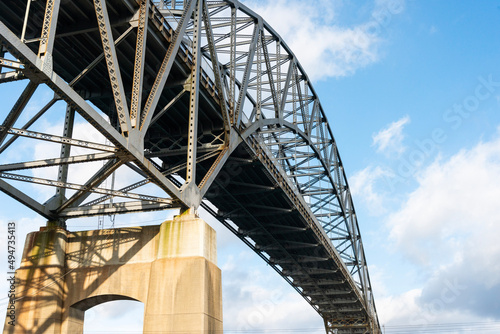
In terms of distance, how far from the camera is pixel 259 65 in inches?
1120

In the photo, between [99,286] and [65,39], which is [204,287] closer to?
[99,286]

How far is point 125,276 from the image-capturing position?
18.0 m

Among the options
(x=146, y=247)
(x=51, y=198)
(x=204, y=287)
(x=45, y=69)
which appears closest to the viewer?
(x=45, y=69)

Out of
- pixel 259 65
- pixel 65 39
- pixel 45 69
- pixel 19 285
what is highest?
pixel 259 65

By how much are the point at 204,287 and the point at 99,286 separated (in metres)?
4.48

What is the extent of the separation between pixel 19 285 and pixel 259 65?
16.1 m

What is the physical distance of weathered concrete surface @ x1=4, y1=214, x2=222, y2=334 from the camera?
52.1ft

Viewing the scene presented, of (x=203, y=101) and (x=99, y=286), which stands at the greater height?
(x=203, y=101)

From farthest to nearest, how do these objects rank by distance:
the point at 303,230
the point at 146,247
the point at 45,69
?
A: the point at 303,230 → the point at 146,247 → the point at 45,69

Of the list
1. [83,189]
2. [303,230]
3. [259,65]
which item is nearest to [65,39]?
[83,189]

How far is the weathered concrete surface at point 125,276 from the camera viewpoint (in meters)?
15.9

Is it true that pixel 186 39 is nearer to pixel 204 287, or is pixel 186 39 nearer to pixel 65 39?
pixel 65 39

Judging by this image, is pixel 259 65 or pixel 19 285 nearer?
pixel 19 285

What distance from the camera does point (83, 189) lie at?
17.1 metres
